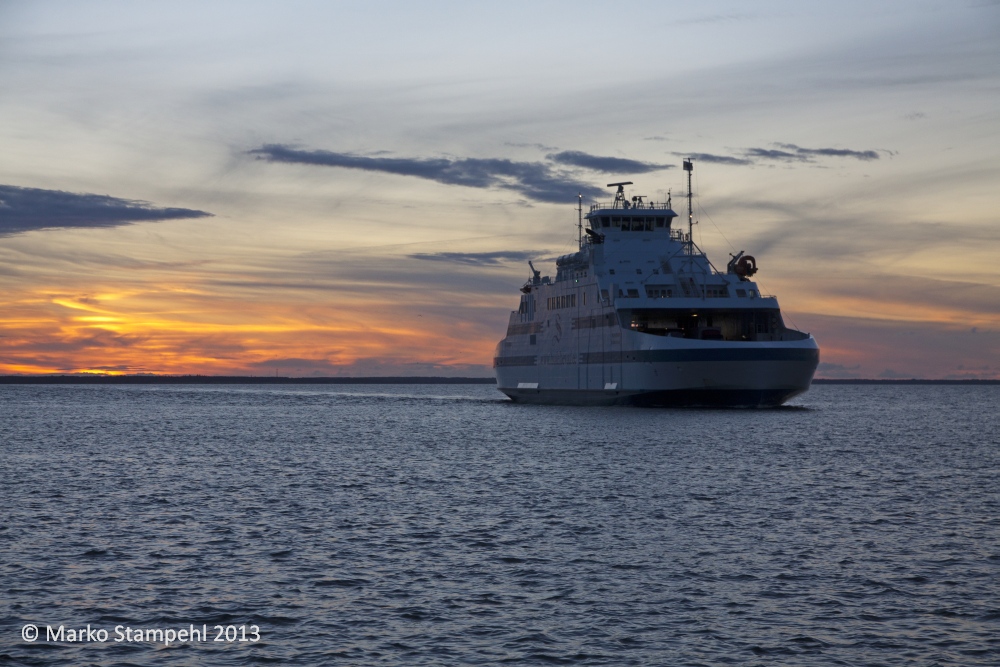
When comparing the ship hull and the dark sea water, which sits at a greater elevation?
the ship hull

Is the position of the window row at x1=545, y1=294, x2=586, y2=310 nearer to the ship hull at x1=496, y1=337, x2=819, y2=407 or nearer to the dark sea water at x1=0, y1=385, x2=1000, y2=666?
the ship hull at x1=496, y1=337, x2=819, y2=407

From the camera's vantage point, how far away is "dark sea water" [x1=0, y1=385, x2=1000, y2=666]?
59.9 ft

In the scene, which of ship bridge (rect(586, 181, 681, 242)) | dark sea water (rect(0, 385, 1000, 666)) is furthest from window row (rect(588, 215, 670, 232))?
dark sea water (rect(0, 385, 1000, 666))

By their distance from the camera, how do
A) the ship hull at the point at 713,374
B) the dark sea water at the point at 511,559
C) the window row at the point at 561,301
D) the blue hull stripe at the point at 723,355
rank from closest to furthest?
the dark sea water at the point at 511,559 < the blue hull stripe at the point at 723,355 < the ship hull at the point at 713,374 < the window row at the point at 561,301

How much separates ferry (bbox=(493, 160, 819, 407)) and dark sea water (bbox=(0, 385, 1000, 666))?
27.6m

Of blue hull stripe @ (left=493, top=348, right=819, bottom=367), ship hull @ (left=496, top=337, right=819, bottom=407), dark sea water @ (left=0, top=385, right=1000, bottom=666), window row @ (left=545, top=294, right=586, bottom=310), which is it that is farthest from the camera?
window row @ (left=545, top=294, right=586, bottom=310)

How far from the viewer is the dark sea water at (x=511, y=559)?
18250 millimetres

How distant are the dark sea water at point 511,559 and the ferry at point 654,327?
27.6 metres

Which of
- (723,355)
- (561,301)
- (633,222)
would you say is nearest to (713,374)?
(723,355)

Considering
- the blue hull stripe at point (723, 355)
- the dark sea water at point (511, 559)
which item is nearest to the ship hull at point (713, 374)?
the blue hull stripe at point (723, 355)

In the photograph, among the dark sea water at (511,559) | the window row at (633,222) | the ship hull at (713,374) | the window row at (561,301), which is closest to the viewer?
the dark sea water at (511,559)

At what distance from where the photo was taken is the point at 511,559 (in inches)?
1011

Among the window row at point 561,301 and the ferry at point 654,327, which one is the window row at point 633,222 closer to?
the ferry at point 654,327

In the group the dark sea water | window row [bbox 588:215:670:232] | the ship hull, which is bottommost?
the dark sea water
